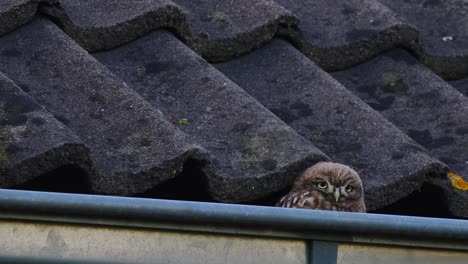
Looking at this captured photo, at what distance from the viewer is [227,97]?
3557 millimetres

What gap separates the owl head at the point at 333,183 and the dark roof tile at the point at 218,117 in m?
0.16

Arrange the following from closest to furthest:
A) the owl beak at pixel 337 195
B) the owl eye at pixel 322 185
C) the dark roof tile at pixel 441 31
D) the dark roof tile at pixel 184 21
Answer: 1. the dark roof tile at pixel 184 21
2. the dark roof tile at pixel 441 31
3. the owl eye at pixel 322 185
4. the owl beak at pixel 337 195

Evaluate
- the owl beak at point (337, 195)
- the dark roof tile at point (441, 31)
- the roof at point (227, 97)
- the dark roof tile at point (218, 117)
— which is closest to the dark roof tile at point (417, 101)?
the roof at point (227, 97)

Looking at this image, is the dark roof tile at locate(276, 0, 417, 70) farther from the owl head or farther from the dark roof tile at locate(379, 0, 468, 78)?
the owl head

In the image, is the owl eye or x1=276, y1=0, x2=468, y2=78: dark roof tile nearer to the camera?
x1=276, y1=0, x2=468, y2=78: dark roof tile

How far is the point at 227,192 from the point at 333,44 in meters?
0.99

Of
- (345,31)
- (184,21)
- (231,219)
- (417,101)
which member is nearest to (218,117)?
(184,21)

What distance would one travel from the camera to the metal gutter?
99.2 inches

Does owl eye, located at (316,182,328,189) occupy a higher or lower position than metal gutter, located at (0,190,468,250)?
lower

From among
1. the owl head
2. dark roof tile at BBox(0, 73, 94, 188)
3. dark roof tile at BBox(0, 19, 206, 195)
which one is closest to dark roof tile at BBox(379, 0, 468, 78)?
the owl head

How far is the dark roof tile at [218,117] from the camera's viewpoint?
3311 mm

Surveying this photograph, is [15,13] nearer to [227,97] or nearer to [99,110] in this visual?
[99,110]

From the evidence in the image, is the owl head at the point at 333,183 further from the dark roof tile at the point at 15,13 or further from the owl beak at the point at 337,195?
the dark roof tile at the point at 15,13

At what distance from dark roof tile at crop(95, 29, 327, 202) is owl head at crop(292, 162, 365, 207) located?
0.16 meters
